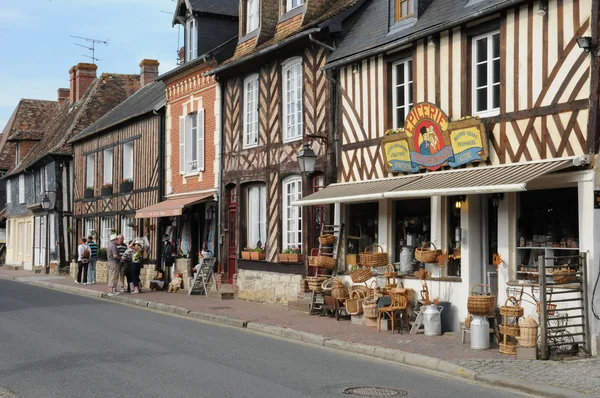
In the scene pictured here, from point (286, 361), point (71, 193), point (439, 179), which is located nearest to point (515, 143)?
point (439, 179)

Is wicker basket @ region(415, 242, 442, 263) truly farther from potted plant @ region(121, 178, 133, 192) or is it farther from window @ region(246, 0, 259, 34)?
potted plant @ region(121, 178, 133, 192)

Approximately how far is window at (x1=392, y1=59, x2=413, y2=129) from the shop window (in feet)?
4.78

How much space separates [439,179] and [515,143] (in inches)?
51.6

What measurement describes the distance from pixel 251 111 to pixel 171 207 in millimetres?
4011

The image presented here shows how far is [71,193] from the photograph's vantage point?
33.2m

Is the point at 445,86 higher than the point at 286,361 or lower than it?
higher

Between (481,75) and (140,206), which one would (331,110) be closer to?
(481,75)

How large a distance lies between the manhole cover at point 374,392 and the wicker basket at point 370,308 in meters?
4.94

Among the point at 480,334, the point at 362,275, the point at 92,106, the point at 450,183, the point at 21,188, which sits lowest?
the point at 480,334

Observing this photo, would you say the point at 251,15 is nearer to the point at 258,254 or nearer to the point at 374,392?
the point at 258,254

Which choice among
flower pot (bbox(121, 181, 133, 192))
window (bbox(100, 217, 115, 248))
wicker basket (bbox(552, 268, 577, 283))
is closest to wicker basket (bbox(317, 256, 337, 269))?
wicker basket (bbox(552, 268, 577, 283))

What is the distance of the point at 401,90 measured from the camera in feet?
47.1

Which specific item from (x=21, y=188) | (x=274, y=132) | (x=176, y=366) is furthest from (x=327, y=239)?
(x=21, y=188)

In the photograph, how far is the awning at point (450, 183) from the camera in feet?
34.6
